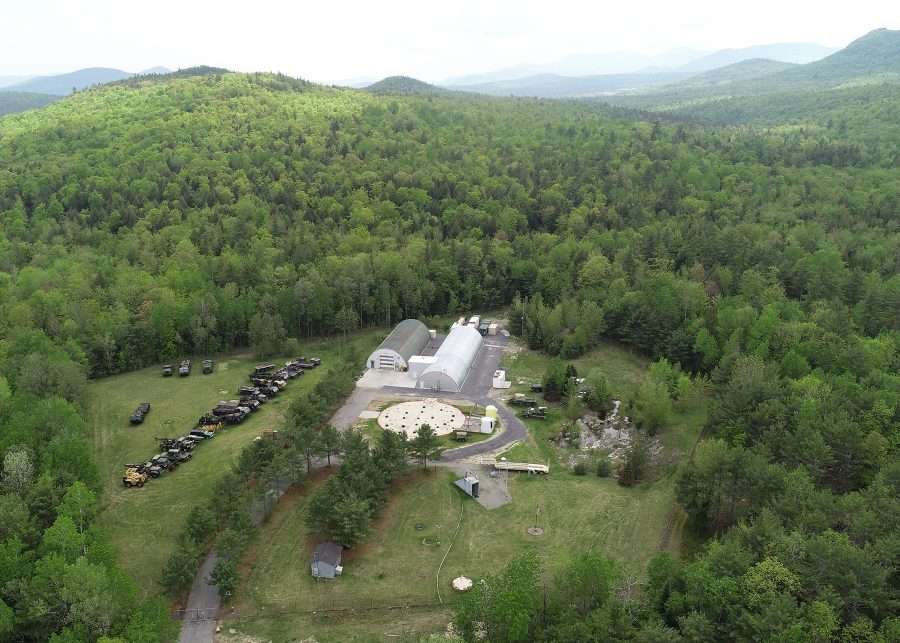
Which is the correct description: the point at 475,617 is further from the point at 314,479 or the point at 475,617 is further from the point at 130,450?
the point at 130,450

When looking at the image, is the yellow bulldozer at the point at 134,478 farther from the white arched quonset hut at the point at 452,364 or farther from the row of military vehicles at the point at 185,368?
the white arched quonset hut at the point at 452,364

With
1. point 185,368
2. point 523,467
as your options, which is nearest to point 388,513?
point 523,467

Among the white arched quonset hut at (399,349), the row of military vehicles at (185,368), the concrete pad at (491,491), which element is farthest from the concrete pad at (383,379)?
the concrete pad at (491,491)

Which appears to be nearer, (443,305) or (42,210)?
(443,305)

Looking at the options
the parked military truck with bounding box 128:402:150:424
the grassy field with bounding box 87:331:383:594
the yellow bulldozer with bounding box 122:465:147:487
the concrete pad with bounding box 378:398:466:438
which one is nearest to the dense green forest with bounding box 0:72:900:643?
the grassy field with bounding box 87:331:383:594

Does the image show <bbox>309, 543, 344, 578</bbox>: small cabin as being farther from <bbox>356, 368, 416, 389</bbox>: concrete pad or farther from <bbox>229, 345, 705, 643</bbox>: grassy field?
<bbox>356, 368, 416, 389</bbox>: concrete pad

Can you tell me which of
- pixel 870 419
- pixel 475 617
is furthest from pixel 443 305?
pixel 475 617

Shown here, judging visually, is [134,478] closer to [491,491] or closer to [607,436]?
[491,491]
